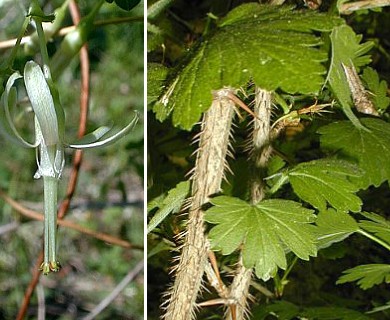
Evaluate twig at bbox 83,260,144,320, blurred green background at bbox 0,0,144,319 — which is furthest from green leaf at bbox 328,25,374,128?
twig at bbox 83,260,144,320

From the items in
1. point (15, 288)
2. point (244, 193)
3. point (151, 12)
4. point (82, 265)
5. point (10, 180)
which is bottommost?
point (82, 265)

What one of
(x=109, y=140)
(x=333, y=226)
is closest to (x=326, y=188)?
(x=333, y=226)

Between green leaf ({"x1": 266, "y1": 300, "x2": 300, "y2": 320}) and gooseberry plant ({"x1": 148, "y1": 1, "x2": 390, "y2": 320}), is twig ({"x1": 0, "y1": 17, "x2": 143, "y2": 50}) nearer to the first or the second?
gooseberry plant ({"x1": 148, "y1": 1, "x2": 390, "y2": 320})

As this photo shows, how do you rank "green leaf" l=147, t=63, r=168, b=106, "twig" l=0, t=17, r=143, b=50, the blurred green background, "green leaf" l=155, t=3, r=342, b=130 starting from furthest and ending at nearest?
the blurred green background < "twig" l=0, t=17, r=143, b=50 < "green leaf" l=147, t=63, r=168, b=106 < "green leaf" l=155, t=3, r=342, b=130

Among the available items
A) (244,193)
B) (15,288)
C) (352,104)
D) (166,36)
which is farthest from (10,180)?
(352,104)

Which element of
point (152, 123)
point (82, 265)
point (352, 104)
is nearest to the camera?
point (352, 104)

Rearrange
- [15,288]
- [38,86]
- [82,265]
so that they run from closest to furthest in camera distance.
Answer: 1. [38,86]
2. [15,288]
3. [82,265]

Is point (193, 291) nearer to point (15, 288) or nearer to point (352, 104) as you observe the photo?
point (352, 104)

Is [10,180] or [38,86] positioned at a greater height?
[38,86]

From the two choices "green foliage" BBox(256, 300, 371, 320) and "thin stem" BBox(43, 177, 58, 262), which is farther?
"green foliage" BBox(256, 300, 371, 320)
